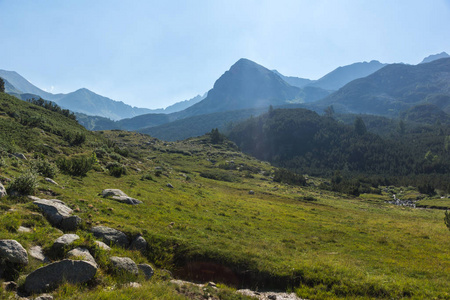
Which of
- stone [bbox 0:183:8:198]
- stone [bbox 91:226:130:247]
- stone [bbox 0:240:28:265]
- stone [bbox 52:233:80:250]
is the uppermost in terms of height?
stone [bbox 0:183:8:198]

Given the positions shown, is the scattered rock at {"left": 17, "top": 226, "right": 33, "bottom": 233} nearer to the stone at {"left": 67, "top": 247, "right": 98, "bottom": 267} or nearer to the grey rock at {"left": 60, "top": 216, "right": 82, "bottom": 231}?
the grey rock at {"left": 60, "top": 216, "right": 82, "bottom": 231}

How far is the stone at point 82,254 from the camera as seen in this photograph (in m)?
11.3

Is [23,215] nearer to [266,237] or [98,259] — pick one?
[98,259]

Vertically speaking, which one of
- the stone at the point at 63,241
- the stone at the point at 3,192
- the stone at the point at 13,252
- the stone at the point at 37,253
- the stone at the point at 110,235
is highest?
the stone at the point at 3,192

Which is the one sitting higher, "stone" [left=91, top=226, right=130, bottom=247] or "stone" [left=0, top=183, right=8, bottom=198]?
"stone" [left=0, top=183, right=8, bottom=198]

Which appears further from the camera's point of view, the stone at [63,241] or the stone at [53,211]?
the stone at [53,211]

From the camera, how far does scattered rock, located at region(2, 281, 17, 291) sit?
9173 mm

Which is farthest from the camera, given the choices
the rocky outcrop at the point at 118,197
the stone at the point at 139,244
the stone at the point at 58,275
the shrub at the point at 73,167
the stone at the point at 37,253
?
the shrub at the point at 73,167

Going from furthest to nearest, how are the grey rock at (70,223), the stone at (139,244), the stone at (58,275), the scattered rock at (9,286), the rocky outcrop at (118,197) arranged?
the rocky outcrop at (118,197) < the stone at (139,244) < the grey rock at (70,223) < the stone at (58,275) < the scattered rock at (9,286)

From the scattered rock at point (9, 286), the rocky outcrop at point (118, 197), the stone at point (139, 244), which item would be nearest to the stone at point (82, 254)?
the scattered rock at point (9, 286)

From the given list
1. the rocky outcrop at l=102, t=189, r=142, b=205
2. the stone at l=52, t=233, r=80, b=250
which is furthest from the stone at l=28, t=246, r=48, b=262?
the rocky outcrop at l=102, t=189, r=142, b=205

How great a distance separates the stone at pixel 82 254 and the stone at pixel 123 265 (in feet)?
2.97

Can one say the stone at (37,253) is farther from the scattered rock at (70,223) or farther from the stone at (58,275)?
the scattered rock at (70,223)

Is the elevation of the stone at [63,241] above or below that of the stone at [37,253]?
above
